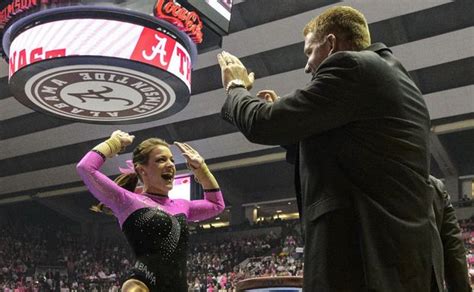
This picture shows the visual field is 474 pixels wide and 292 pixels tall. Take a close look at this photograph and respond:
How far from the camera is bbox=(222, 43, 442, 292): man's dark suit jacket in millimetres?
Result: 1869

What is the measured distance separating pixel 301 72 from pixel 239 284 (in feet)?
63.6

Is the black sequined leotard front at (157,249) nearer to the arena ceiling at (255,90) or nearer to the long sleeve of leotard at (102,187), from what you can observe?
the long sleeve of leotard at (102,187)

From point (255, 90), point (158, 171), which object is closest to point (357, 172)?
point (158, 171)

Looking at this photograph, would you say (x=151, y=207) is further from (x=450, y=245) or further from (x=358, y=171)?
(x=358, y=171)

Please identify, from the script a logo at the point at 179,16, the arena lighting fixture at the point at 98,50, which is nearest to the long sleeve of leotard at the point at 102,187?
the arena lighting fixture at the point at 98,50

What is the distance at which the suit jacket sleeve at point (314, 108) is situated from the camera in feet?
6.27

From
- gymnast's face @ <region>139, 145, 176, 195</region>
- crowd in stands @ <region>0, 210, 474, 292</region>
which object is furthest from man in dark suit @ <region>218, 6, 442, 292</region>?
crowd in stands @ <region>0, 210, 474, 292</region>

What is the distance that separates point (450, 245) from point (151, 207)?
1.88m

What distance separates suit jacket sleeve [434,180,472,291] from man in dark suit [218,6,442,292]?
1.46 ft

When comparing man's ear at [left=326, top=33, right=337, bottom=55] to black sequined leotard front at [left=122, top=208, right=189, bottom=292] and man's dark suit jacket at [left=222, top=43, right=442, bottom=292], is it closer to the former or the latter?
man's dark suit jacket at [left=222, top=43, right=442, bottom=292]

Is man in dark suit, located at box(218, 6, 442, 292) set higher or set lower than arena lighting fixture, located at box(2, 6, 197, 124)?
lower

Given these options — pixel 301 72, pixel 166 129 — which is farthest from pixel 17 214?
pixel 301 72

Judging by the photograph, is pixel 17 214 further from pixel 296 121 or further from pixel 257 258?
pixel 296 121

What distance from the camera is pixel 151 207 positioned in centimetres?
378
